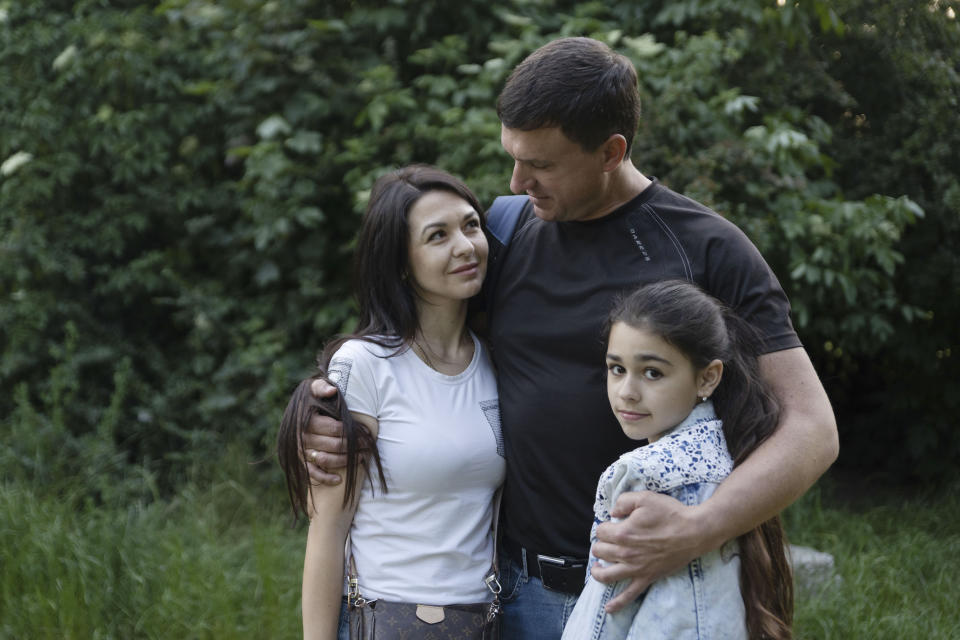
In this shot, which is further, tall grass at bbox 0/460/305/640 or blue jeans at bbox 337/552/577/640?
tall grass at bbox 0/460/305/640

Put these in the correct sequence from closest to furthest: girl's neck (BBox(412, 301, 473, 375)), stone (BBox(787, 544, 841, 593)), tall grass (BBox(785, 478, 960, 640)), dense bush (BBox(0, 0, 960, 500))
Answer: girl's neck (BBox(412, 301, 473, 375)) → tall grass (BBox(785, 478, 960, 640)) → stone (BBox(787, 544, 841, 593)) → dense bush (BBox(0, 0, 960, 500))

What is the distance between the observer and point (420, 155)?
5.16 meters

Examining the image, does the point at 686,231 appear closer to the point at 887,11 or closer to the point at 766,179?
the point at 766,179

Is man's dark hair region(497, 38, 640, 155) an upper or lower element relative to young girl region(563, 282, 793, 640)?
upper

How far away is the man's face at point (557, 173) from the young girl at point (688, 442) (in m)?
0.34

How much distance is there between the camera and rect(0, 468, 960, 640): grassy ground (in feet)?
11.9

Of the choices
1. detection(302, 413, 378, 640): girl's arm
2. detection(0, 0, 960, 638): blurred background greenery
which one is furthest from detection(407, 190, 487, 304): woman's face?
detection(0, 0, 960, 638): blurred background greenery

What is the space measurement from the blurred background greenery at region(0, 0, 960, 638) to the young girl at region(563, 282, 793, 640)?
8.08 feet

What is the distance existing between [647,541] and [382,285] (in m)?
0.93

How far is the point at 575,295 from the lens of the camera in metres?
2.17

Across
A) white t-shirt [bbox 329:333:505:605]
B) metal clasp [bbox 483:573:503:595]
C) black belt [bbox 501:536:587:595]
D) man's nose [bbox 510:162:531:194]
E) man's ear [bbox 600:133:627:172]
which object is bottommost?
metal clasp [bbox 483:573:503:595]

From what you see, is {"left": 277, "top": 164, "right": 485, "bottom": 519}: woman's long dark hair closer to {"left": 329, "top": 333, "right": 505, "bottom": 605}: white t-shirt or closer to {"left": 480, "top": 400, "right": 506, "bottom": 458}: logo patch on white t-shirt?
{"left": 329, "top": 333, "right": 505, "bottom": 605}: white t-shirt

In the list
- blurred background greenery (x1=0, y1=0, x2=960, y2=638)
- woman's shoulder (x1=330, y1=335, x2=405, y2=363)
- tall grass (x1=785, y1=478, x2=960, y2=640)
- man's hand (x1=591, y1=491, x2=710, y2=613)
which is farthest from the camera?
blurred background greenery (x1=0, y1=0, x2=960, y2=638)

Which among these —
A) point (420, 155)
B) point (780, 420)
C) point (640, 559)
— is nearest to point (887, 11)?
point (420, 155)
